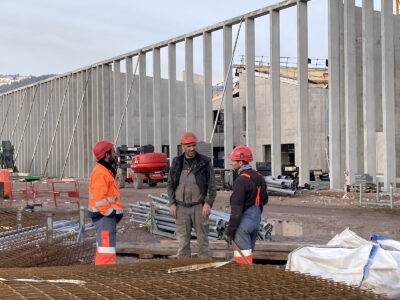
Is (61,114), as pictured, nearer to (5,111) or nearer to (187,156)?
(5,111)

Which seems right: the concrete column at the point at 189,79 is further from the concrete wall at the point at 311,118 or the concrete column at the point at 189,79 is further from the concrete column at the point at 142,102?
the concrete wall at the point at 311,118

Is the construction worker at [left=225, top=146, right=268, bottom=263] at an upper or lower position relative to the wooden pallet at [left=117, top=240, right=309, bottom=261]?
upper

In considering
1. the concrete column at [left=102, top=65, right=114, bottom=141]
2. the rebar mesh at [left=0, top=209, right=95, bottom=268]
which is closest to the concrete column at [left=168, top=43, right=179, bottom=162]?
the concrete column at [left=102, top=65, right=114, bottom=141]

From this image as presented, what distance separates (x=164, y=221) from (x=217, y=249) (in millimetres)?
2480

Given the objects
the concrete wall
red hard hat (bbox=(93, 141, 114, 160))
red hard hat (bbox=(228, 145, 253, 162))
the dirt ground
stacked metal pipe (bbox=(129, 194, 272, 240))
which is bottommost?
the dirt ground

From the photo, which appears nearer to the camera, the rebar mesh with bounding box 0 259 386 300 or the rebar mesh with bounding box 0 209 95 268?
the rebar mesh with bounding box 0 259 386 300

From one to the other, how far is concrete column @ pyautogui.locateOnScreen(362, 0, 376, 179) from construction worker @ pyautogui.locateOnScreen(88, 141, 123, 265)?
50.0 ft

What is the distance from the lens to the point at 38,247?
6617 mm

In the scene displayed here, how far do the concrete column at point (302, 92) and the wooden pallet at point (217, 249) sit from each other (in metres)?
13.5

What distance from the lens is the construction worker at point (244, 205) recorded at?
5812mm

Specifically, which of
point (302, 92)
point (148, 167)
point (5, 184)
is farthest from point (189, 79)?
point (5, 184)

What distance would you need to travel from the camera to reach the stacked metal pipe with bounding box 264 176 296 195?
1905 cm

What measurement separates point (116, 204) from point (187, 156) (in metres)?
1.27

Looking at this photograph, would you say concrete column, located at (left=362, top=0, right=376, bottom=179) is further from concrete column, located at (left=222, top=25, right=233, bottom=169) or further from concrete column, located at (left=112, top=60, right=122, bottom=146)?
concrete column, located at (left=112, top=60, right=122, bottom=146)
